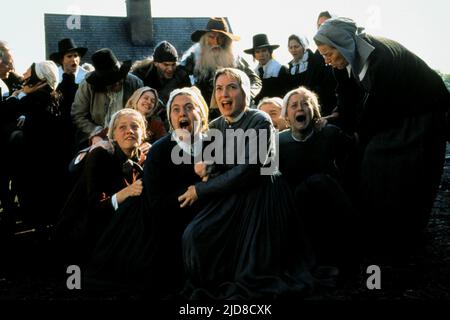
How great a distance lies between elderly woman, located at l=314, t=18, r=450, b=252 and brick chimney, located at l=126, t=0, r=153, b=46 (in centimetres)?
2016

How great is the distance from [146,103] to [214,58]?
4.10 feet

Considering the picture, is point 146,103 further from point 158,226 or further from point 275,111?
point 158,226

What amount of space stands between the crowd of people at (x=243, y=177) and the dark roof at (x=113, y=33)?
1829 centimetres

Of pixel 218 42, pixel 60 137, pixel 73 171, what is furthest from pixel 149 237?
pixel 218 42

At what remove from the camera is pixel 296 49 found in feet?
22.7

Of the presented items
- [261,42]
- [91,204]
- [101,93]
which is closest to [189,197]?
[91,204]

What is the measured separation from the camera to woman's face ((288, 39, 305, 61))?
691 cm

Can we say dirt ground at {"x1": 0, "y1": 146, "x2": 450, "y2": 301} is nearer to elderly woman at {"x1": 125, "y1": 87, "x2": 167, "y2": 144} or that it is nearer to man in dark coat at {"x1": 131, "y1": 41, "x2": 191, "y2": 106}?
elderly woman at {"x1": 125, "y1": 87, "x2": 167, "y2": 144}

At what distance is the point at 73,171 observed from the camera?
498 centimetres

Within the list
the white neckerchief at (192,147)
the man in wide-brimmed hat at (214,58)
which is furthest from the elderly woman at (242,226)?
the man in wide-brimmed hat at (214,58)

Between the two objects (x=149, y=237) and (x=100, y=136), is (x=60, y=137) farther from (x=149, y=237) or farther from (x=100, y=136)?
(x=149, y=237)

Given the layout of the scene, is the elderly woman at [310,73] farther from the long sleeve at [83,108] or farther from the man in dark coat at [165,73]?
the long sleeve at [83,108]

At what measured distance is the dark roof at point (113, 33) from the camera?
23156mm
